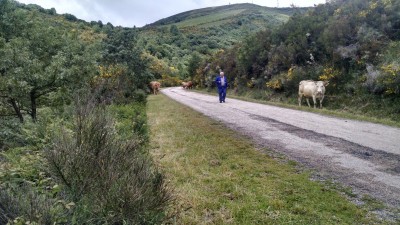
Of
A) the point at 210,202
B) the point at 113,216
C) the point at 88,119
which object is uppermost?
the point at 88,119

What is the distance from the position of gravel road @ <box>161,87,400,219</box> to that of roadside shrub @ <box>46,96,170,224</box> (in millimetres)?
2690

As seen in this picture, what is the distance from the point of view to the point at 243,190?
189 inches

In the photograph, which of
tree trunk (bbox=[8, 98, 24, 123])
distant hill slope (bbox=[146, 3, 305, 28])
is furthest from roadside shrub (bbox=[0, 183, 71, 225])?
distant hill slope (bbox=[146, 3, 305, 28])

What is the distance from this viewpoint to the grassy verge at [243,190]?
12.9 ft

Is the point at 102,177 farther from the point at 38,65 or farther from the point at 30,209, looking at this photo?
the point at 38,65

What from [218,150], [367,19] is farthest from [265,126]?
[367,19]

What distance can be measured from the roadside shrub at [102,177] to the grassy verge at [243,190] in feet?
1.91

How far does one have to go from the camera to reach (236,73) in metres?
28.7

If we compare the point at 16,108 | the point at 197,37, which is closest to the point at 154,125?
the point at 16,108

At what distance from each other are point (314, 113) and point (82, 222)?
11910mm

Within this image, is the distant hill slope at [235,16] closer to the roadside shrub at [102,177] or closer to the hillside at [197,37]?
the hillside at [197,37]

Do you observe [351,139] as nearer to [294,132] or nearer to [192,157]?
[294,132]

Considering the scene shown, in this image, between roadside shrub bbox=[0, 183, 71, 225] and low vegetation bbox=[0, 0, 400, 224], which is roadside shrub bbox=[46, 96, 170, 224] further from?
roadside shrub bbox=[0, 183, 71, 225]

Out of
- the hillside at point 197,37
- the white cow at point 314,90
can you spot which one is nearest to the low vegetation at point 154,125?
the white cow at point 314,90
